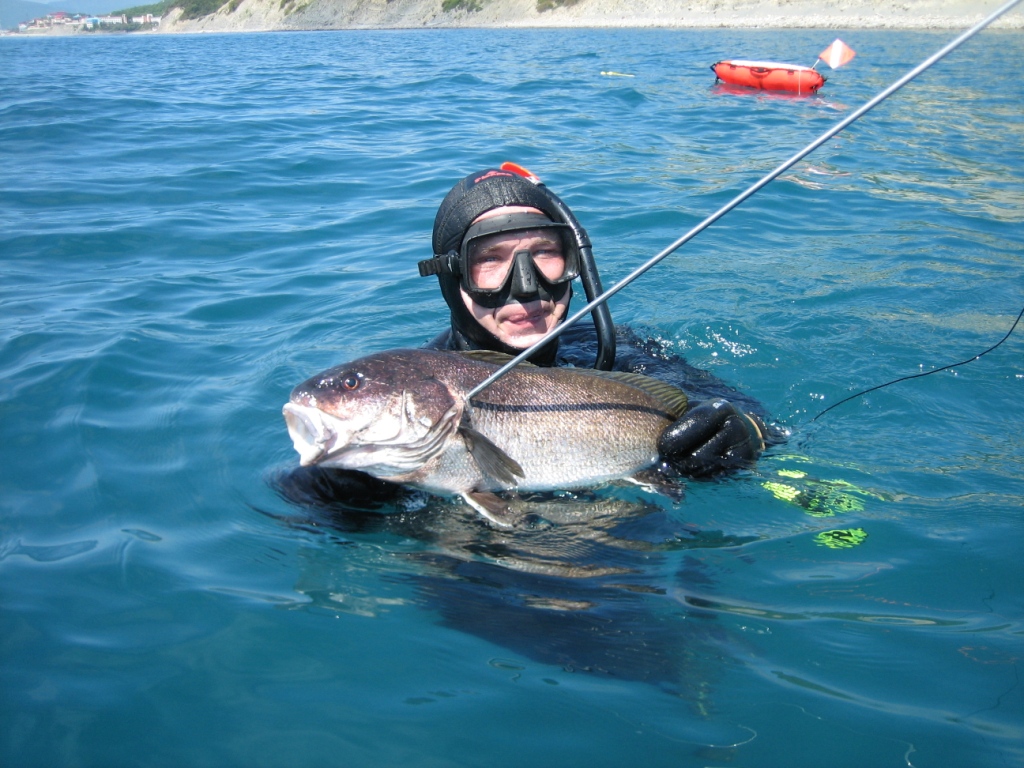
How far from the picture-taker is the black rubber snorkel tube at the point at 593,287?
3943 millimetres

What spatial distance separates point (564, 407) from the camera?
322 centimetres

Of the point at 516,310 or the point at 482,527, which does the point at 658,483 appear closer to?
the point at 482,527

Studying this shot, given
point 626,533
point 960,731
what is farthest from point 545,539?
point 960,731

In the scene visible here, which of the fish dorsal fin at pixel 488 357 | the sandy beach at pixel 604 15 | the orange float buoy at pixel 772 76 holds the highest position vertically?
the sandy beach at pixel 604 15

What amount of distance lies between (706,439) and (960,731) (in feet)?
4.57

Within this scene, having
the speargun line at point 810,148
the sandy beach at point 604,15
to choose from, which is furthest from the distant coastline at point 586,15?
the speargun line at point 810,148

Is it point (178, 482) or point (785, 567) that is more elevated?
point (178, 482)

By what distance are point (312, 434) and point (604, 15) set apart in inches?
2795

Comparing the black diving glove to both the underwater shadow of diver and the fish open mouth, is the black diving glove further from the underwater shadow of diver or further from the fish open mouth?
the fish open mouth

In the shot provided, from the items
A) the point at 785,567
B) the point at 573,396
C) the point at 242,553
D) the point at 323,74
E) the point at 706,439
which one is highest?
the point at 323,74

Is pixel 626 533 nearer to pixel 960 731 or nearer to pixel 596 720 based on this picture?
pixel 596 720

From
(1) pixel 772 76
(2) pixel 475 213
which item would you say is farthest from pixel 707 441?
(1) pixel 772 76

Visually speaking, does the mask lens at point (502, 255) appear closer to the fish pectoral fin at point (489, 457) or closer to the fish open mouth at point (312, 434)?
the fish pectoral fin at point (489, 457)

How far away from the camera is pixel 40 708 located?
2432 millimetres
